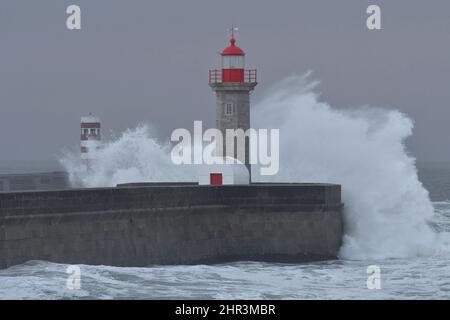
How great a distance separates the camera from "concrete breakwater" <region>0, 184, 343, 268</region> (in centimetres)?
1927

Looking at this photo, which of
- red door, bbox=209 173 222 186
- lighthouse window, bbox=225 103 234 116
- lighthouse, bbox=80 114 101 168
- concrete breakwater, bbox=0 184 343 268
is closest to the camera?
concrete breakwater, bbox=0 184 343 268

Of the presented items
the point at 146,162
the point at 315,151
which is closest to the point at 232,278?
the point at 315,151

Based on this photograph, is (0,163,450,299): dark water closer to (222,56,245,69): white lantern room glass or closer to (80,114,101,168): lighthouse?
(222,56,245,69): white lantern room glass

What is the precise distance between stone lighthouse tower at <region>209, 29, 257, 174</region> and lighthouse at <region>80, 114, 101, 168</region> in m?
11.7

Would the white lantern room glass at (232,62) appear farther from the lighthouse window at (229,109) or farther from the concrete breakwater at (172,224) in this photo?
the concrete breakwater at (172,224)

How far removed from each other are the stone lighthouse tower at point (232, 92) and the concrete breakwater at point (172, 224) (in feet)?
8.82

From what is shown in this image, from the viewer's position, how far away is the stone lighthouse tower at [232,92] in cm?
2455

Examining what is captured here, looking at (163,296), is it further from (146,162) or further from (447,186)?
(447,186)

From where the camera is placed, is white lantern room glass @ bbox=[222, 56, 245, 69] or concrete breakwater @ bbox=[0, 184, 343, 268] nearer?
concrete breakwater @ bbox=[0, 184, 343, 268]

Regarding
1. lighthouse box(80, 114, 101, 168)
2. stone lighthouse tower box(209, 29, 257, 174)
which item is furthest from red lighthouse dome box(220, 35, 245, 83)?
lighthouse box(80, 114, 101, 168)

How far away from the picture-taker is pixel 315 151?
87.6ft

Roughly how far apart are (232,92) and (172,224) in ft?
13.5

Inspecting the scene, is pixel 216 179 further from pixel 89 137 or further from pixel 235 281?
pixel 89 137

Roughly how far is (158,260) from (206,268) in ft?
2.87
